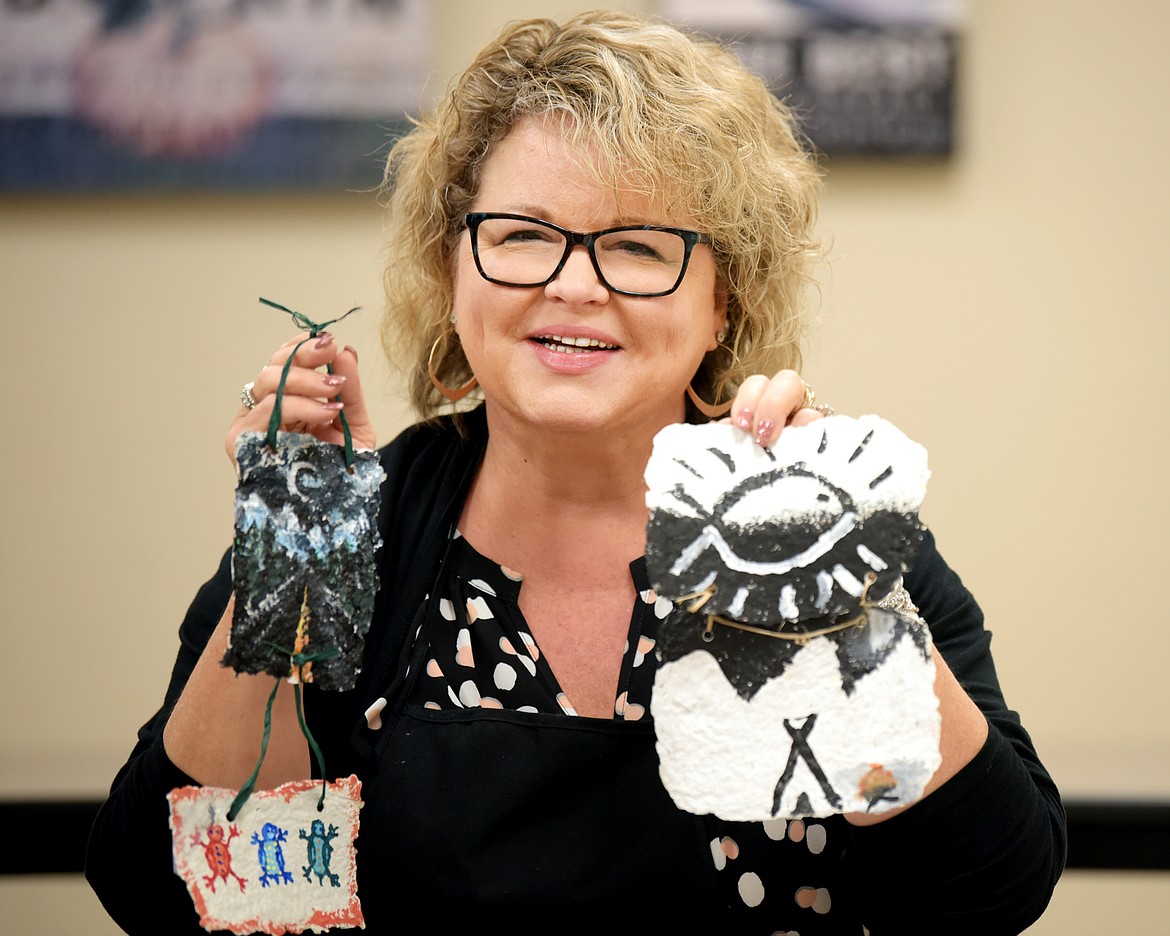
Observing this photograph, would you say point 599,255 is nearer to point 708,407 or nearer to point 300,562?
point 708,407

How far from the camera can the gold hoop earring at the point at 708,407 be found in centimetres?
128

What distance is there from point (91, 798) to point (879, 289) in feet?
5.38

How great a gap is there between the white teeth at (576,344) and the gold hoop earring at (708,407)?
0.18 meters

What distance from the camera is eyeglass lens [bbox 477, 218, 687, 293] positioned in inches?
44.1

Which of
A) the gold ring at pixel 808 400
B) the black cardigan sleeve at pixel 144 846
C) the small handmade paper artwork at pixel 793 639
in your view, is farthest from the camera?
the black cardigan sleeve at pixel 144 846

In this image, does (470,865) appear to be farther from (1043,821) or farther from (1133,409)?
(1133,409)

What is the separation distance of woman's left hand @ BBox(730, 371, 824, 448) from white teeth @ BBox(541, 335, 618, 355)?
7.9 inches

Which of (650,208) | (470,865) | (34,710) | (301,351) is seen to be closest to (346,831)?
(470,865)

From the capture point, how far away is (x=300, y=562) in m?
0.99

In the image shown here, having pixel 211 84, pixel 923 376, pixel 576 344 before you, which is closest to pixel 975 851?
pixel 576 344

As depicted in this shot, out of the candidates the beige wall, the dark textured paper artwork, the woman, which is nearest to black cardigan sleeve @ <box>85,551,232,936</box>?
the woman

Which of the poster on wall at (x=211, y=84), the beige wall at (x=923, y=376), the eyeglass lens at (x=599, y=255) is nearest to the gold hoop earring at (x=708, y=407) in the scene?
the eyeglass lens at (x=599, y=255)

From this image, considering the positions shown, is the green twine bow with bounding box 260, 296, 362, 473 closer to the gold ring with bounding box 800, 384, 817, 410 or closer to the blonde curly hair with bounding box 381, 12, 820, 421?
the blonde curly hair with bounding box 381, 12, 820, 421

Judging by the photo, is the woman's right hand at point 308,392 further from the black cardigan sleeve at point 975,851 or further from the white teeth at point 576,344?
the black cardigan sleeve at point 975,851
